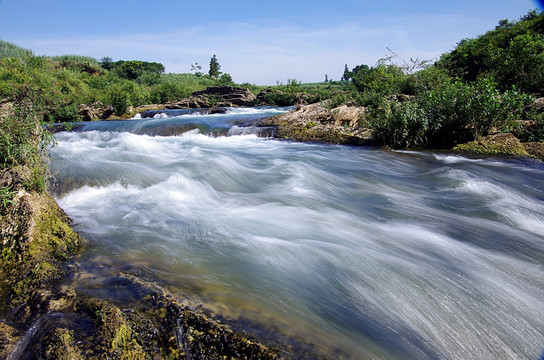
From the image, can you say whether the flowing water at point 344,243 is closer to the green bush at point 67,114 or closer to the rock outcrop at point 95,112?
the green bush at point 67,114

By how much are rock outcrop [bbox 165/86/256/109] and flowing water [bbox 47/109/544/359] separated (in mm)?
23836

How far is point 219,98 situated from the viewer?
35062 millimetres

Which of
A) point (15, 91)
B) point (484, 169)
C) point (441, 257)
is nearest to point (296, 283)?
point (441, 257)

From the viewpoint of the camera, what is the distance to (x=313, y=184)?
6.61 m

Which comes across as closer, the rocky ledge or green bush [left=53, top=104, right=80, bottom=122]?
the rocky ledge

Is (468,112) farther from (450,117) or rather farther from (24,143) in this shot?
(24,143)

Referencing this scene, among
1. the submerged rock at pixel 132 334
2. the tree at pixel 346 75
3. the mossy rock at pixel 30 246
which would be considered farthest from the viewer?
the tree at pixel 346 75

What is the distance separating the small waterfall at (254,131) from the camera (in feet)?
42.7

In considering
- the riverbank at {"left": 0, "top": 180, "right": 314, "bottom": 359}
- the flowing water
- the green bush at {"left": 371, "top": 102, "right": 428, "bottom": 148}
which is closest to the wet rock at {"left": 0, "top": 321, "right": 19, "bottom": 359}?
the riverbank at {"left": 0, "top": 180, "right": 314, "bottom": 359}

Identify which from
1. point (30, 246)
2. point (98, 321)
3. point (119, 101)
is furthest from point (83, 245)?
point (119, 101)

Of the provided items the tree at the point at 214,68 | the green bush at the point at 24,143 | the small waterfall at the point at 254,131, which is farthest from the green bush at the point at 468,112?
the tree at the point at 214,68

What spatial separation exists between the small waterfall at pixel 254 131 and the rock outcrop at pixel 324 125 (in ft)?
0.92

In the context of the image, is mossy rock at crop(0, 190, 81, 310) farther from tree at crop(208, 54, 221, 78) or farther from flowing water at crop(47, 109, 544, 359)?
tree at crop(208, 54, 221, 78)

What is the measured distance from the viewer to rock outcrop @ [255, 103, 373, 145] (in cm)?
1127
